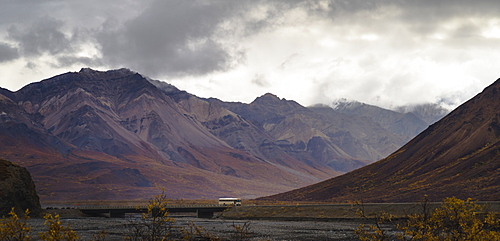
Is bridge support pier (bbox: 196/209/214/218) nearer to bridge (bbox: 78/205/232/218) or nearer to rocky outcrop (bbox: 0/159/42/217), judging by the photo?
bridge (bbox: 78/205/232/218)

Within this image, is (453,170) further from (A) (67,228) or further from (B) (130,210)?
→ (A) (67,228)

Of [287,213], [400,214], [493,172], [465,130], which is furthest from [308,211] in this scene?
[465,130]

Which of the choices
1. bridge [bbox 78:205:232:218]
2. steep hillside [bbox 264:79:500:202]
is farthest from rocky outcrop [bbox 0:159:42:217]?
steep hillside [bbox 264:79:500:202]

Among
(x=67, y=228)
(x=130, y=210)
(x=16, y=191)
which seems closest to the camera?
(x=67, y=228)

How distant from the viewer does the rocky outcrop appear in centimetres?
10681

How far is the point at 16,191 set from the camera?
112 m

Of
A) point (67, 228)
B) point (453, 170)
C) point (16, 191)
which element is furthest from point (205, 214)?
point (67, 228)

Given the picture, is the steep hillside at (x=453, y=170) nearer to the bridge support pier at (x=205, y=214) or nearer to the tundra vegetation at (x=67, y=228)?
the bridge support pier at (x=205, y=214)

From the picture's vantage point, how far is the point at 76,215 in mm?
139875

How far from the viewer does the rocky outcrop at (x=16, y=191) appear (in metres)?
107

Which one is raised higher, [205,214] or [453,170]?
[453,170]

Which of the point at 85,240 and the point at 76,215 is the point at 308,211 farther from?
the point at 85,240

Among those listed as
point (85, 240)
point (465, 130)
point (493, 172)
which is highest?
point (465, 130)

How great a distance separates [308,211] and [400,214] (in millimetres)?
27792
